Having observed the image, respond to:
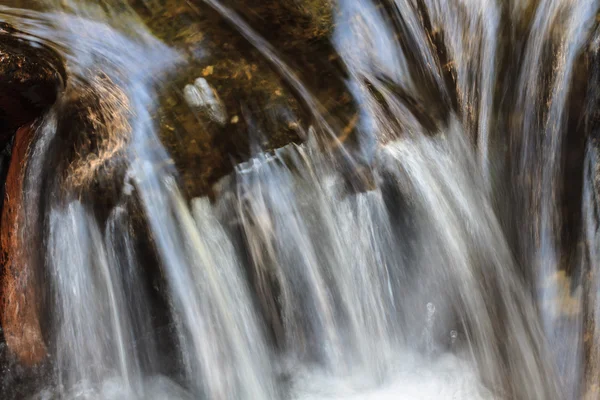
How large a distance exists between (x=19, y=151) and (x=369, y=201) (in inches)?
80.2

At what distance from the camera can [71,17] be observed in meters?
3.45

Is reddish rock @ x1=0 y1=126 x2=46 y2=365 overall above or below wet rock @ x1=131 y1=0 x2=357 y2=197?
below

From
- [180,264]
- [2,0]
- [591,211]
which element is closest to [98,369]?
[180,264]

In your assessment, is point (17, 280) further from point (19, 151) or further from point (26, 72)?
point (26, 72)

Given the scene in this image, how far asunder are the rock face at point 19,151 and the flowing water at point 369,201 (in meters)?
0.08

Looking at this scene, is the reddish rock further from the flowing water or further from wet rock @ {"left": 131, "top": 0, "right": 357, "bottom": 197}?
wet rock @ {"left": 131, "top": 0, "right": 357, "bottom": 197}

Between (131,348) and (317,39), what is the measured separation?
2.05m

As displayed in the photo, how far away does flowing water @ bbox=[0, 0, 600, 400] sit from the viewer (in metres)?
3.43

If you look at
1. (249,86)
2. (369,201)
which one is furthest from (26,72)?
(369,201)

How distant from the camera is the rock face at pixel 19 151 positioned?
11.2 ft

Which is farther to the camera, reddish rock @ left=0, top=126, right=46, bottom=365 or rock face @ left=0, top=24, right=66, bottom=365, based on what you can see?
reddish rock @ left=0, top=126, right=46, bottom=365

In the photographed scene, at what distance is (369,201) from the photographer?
3.54 meters

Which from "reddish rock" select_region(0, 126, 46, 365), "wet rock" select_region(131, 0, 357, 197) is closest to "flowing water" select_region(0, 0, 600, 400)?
"wet rock" select_region(131, 0, 357, 197)

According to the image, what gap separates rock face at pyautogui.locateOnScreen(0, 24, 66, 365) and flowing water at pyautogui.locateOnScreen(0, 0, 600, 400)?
8 cm
